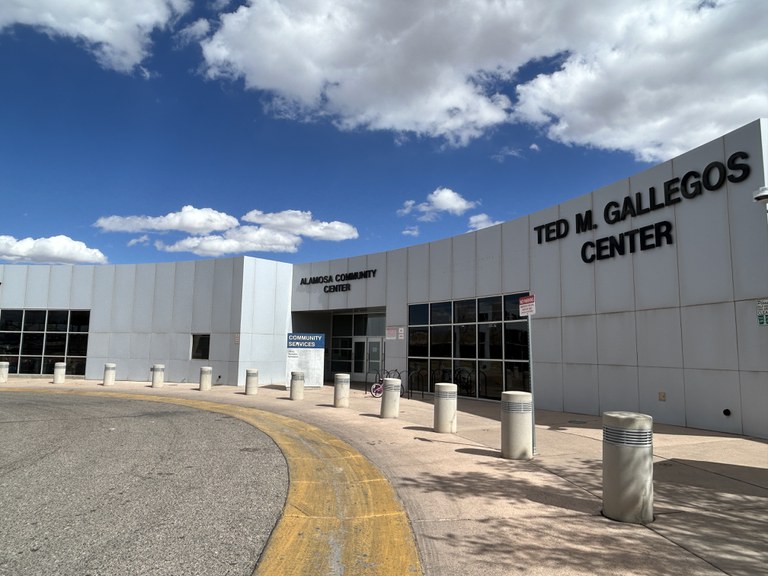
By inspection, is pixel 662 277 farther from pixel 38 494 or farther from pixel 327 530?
pixel 38 494

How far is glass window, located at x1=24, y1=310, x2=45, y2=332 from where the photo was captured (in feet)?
86.9

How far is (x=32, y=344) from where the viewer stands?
1041 inches

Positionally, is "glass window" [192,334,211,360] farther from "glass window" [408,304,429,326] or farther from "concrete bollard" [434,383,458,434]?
"concrete bollard" [434,383,458,434]

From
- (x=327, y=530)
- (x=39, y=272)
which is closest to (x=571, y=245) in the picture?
(x=327, y=530)

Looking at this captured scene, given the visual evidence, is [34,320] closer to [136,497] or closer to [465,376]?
[465,376]

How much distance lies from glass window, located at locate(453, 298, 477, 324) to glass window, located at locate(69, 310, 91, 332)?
762 inches

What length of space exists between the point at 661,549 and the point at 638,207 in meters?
10.4

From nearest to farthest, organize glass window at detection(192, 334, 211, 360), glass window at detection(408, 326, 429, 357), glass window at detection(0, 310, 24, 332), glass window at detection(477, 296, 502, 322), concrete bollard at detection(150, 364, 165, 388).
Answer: glass window at detection(477, 296, 502, 322)
glass window at detection(408, 326, 429, 357)
concrete bollard at detection(150, 364, 165, 388)
glass window at detection(192, 334, 211, 360)
glass window at detection(0, 310, 24, 332)

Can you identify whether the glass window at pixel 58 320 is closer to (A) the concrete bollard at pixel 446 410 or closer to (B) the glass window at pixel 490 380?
(B) the glass window at pixel 490 380

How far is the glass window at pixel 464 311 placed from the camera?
18.1m

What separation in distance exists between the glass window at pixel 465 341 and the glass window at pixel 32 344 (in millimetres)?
21896

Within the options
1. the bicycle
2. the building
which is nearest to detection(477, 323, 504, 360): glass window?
the building

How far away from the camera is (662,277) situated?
40.5 feet

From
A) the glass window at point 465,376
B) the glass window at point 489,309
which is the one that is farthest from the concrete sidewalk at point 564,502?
the glass window at point 465,376
